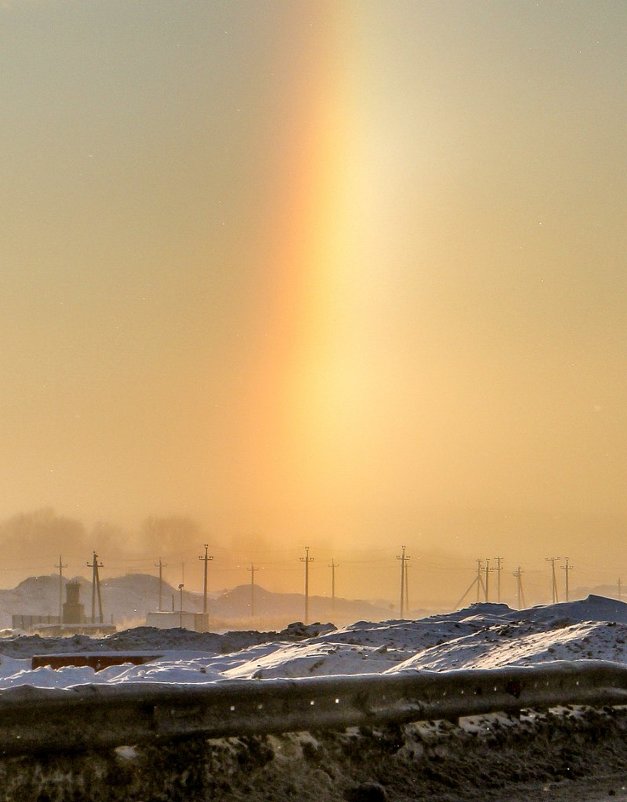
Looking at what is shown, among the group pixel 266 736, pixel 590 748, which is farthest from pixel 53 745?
pixel 590 748

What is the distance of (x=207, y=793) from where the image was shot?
7141 mm

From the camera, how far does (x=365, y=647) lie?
24344 mm

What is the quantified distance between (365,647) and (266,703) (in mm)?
16830

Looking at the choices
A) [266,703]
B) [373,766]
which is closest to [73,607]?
[373,766]

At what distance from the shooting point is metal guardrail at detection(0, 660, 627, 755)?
6855mm

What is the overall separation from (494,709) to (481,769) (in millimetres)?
886

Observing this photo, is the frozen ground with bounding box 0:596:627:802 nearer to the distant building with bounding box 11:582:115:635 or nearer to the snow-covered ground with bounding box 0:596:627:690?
the snow-covered ground with bounding box 0:596:627:690

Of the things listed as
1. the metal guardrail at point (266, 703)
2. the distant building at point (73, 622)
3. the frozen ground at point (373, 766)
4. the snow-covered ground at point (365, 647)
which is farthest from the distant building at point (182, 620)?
the frozen ground at point (373, 766)

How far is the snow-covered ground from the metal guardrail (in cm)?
340

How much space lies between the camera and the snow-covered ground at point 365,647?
1842 centimetres

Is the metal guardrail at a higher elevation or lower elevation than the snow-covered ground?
higher

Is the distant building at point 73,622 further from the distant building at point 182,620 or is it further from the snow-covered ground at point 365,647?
the snow-covered ground at point 365,647

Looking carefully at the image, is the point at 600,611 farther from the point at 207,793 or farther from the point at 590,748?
the point at 207,793

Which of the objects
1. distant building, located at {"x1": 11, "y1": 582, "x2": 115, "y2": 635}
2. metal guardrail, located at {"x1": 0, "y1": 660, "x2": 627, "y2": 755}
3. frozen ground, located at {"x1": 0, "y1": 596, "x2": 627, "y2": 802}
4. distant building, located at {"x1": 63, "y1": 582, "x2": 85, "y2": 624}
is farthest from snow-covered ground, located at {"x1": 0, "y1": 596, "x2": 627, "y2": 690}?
distant building, located at {"x1": 63, "y1": 582, "x2": 85, "y2": 624}
